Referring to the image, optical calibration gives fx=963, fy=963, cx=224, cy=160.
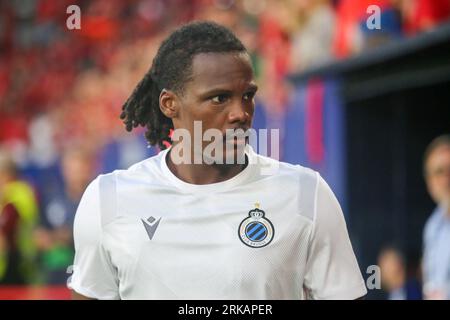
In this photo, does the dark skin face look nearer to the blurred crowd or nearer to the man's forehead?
the man's forehead

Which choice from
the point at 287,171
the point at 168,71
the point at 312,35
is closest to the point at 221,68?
the point at 168,71

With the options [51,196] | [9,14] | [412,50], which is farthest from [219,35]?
[9,14]

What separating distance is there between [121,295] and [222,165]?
1.15 feet

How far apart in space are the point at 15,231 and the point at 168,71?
3808 millimetres

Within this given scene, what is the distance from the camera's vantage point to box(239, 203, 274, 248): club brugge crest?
1976 millimetres

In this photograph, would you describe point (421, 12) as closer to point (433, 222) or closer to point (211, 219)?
point (433, 222)

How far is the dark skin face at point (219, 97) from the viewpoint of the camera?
6.47 ft

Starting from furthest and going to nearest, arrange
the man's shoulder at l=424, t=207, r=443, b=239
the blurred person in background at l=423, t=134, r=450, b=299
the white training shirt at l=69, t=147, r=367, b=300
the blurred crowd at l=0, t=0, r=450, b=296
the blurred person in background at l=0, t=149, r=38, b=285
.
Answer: the blurred person in background at l=0, t=149, r=38, b=285 → the blurred crowd at l=0, t=0, r=450, b=296 → the man's shoulder at l=424, t=207, r=443, b=239 → the blurred person in background at l=423, t=134, r=450, b=299 → the white training shirt at l=69, t=147, r=367, b=300

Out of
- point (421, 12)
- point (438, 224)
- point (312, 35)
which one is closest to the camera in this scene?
point (438, 224)

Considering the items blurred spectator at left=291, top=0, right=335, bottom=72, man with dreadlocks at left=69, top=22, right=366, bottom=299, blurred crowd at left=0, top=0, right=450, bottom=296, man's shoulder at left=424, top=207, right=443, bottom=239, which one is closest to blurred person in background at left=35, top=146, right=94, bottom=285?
blurred crowd at left=0, top=0, right=450, bottom=296

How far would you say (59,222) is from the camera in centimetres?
554

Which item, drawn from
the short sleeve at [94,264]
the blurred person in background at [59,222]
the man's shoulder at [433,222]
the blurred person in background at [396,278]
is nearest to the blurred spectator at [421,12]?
the man's shoulder at [433,222]

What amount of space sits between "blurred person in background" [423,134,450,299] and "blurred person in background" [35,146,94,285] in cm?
169

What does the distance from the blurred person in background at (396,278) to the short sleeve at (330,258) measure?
207 cm
